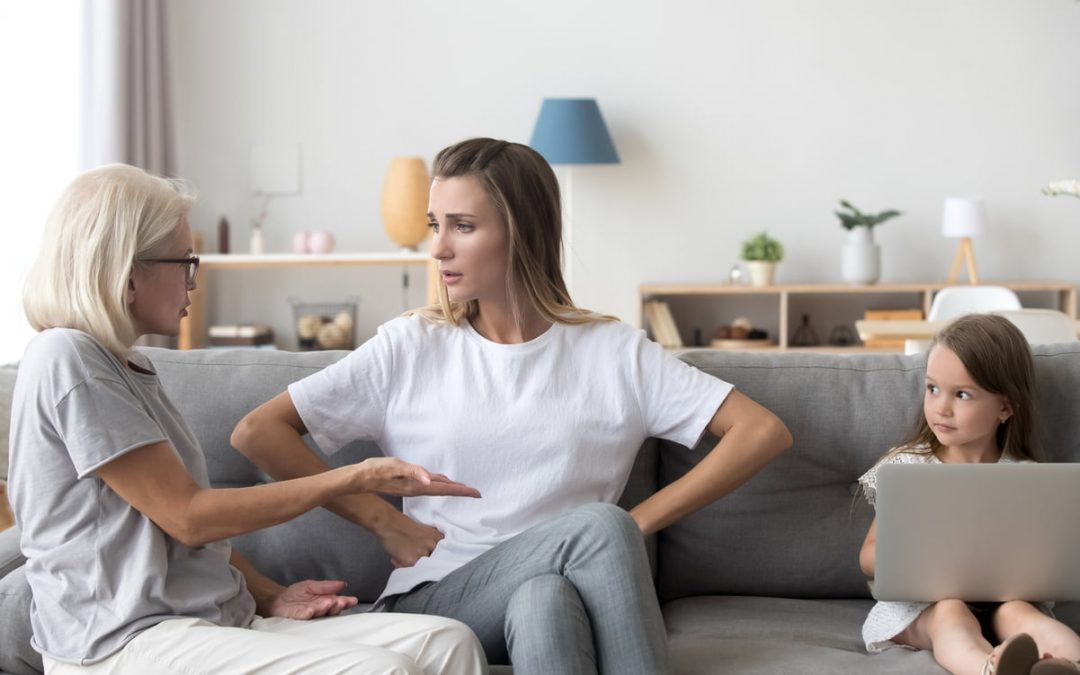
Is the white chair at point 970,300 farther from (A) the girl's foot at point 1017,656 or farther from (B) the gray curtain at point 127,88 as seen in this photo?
(B) the gray curtain at point 127,88

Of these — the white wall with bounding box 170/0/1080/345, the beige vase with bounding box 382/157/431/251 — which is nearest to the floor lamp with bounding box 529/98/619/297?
the white wall with bounding box 170/0/1080/345

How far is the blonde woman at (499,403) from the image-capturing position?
199 centimetres

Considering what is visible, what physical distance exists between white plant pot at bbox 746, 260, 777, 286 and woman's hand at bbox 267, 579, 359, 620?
3895 millimetres

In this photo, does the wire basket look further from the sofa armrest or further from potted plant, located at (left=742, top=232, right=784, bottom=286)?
the sofa armrest

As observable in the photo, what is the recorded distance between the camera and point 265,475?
2180 mm

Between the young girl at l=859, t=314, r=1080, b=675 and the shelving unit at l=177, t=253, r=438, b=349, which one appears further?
the shelving unit at l=177, t=253, r=438, b=349

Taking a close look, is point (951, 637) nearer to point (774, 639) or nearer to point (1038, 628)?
point (1038, 628)

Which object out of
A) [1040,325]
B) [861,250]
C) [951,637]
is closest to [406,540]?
[951,637]

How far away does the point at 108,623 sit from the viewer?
1586 millimetres

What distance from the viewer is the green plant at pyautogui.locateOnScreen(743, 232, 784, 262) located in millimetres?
5508

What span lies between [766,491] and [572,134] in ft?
11.3

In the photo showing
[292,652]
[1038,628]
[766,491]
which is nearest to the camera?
[292,652]

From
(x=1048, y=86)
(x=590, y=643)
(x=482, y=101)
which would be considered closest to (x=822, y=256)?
(x=1048, y=86)

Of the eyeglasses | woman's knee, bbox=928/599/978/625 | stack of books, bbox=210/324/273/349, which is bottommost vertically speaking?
woman's knee, bbox=928/599/978/625
